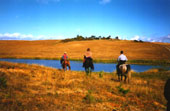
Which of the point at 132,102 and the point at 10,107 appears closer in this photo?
the point at 10,107

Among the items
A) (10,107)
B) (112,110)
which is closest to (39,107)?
(10,107)

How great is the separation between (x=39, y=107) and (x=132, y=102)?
410 centimetres

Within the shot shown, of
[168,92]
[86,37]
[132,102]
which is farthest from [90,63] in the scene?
[86,37]

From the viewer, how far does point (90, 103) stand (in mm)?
A: 6625

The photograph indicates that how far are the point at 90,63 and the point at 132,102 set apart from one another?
314 inches

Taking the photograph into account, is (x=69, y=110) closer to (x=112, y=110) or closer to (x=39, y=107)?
(x=39, y=107)

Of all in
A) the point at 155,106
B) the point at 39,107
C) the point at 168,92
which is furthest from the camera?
the point at 155,106

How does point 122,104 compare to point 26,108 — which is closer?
point 26,108

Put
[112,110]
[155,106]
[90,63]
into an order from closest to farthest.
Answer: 1. [112,110]
2. [155,106]
3. [90,63]

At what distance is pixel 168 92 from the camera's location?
2.68m

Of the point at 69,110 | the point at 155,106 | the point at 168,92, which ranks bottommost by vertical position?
the point at 155,106

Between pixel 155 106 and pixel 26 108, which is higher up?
pixel 26 108

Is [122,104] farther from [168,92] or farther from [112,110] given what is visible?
[168,92]

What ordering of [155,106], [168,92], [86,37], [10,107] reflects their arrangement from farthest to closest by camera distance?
[86,37] → [155,106] → [10,107] → [168,92]
